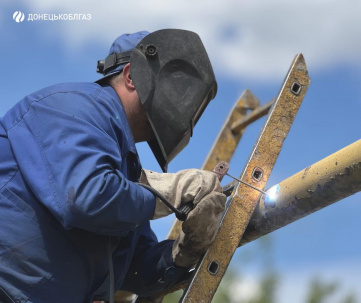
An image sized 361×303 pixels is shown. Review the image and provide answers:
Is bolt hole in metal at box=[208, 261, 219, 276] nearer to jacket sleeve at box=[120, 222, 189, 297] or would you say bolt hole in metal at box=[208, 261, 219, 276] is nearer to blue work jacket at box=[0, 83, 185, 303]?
jacket sleeve at box=[120, 222, 189, 297]

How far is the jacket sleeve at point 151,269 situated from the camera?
146 inches

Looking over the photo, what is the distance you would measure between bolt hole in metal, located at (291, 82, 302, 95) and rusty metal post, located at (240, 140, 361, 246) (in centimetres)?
58

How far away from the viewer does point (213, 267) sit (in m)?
3.48

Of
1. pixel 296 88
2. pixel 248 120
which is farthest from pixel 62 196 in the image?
pixel 248 120

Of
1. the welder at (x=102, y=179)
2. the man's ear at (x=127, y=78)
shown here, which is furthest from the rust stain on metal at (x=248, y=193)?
the man's ear at (x=127, y=78)

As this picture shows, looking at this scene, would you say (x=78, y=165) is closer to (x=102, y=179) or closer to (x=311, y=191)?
(x=102, y=179)

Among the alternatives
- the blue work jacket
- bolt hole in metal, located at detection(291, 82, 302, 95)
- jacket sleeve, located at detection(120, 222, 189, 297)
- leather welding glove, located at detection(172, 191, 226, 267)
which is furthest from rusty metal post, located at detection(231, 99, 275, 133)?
the blue work jacket

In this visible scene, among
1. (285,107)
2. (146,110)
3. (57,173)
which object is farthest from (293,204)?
(57,173)

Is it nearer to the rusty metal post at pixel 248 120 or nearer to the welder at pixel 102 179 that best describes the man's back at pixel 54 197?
the welder at pixel 102 179

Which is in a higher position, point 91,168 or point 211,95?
point 211,95

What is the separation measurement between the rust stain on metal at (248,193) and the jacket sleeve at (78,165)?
0.47 metres

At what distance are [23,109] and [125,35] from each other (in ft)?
2.88

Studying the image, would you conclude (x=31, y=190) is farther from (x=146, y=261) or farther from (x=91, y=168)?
(x=146, y=261)

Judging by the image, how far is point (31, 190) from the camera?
307 cm
